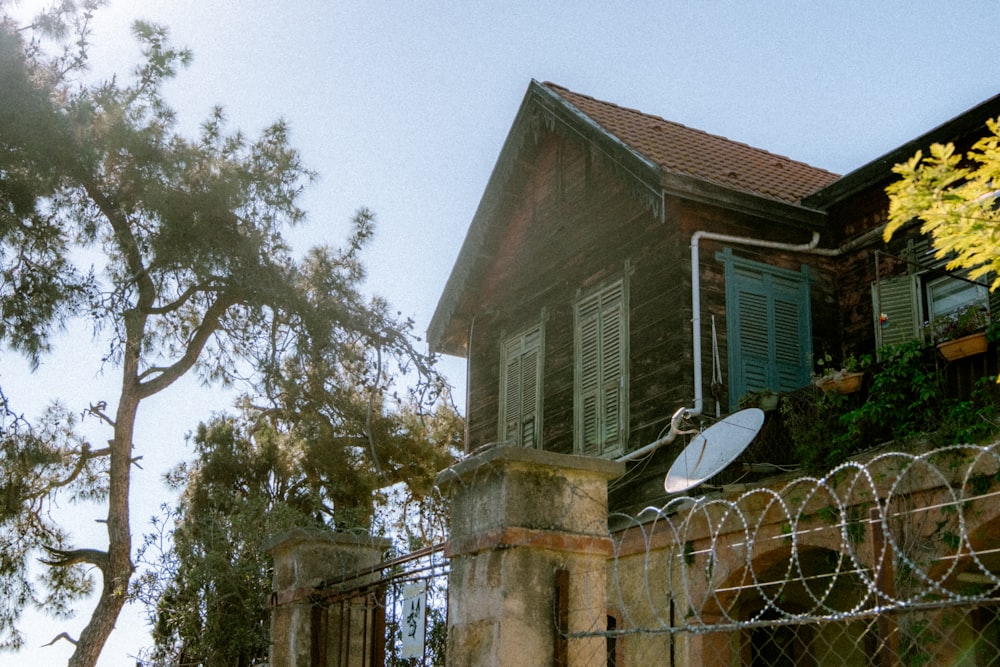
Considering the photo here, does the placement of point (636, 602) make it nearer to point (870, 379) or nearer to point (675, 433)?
point (675, 433)

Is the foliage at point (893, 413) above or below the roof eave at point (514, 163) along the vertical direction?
below

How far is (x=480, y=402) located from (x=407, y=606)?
32.8 feet

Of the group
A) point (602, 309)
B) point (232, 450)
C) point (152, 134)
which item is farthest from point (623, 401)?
point (232, 450)

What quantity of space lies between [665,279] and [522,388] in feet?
9.60

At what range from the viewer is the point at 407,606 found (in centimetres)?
603

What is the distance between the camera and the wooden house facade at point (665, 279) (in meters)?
12.1

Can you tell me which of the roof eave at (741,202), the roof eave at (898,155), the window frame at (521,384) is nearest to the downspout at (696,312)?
the roof eave at (741,202)

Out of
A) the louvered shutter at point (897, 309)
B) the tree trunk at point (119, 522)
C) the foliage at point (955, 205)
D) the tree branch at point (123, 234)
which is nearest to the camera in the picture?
the foliage at point (955, 205)

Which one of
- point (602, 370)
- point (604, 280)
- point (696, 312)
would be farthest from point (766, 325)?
point (604, 280)

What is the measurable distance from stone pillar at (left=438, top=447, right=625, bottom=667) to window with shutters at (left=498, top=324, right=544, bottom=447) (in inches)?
352

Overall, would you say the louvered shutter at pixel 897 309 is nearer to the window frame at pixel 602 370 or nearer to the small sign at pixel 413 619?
the window frame at pixel 602 370

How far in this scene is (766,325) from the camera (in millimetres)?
12586

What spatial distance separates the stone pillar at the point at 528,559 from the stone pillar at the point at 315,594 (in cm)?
174

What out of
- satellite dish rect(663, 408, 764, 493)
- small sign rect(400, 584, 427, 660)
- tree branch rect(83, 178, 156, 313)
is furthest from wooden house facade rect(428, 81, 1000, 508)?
small sign rect(400, 584, 427, 660)
